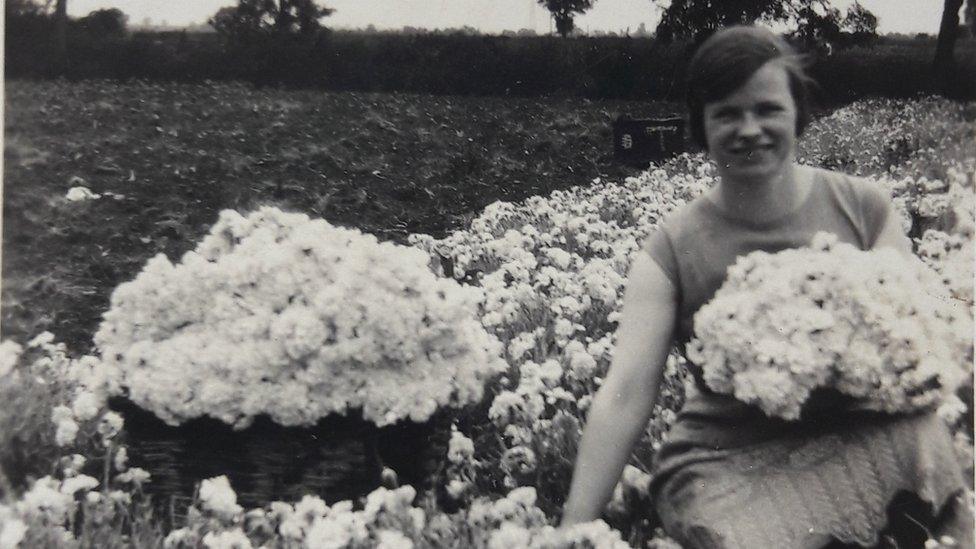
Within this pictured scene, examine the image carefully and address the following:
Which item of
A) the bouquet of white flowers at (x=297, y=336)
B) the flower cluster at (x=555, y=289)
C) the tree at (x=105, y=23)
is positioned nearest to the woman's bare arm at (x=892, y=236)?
the flower cluster at (x=555, y=289)

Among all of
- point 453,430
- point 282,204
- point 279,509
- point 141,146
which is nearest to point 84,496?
point 279,509

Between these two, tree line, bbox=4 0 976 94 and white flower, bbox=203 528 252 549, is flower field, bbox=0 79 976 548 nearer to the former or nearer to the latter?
white flower, bbox=203 528 252 549

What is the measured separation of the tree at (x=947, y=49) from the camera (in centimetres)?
249

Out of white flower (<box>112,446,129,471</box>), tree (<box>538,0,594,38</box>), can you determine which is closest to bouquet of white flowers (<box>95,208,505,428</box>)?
white flower (<box>112,446,129,471</box>)

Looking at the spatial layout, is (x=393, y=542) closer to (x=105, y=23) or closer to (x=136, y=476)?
(x=136, y=476)

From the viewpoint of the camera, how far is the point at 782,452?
6.63 ft

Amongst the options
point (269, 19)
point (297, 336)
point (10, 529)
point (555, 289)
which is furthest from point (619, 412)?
point (269, 19)

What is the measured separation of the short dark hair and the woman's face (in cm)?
2

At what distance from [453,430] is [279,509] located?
31.6 inches

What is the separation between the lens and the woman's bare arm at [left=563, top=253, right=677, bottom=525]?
7.07 feet

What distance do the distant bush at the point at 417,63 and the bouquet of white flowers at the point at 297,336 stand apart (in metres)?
0.91

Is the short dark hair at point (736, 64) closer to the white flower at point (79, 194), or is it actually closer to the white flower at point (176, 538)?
the white flower at point (176, 538)

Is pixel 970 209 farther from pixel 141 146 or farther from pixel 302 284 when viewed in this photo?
pixel 141 146

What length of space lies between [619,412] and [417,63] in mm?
1584
